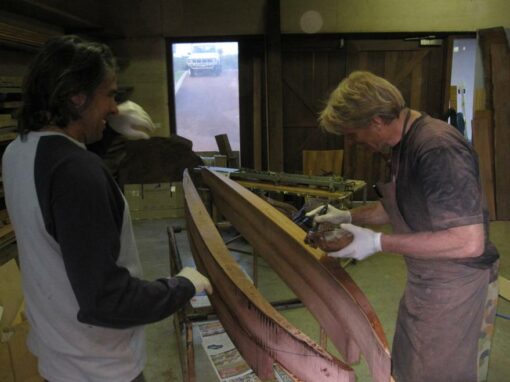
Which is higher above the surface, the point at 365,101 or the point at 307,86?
the point at 307,86

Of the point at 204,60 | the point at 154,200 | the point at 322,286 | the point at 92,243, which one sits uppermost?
the point at 204,60

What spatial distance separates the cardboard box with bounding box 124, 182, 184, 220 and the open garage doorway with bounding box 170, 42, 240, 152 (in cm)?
126

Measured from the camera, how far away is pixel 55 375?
1084mm

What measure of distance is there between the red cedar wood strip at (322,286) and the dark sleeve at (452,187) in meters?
0.36

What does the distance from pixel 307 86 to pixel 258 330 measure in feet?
17.3

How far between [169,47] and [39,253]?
5.62 metres

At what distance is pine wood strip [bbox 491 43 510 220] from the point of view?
5230mm

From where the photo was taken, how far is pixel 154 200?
5.51m

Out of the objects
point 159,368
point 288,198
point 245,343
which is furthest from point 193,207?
point 288,198

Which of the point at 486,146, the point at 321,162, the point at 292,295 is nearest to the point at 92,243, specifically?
the point at 292,295

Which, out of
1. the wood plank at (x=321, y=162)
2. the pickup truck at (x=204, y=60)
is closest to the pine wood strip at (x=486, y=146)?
the wood plank at (x=321, y=162)

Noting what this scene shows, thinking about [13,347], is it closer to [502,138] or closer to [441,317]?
[441,317]

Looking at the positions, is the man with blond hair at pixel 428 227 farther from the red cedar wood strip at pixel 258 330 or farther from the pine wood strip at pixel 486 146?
the pine wood strip at pixel 486 146

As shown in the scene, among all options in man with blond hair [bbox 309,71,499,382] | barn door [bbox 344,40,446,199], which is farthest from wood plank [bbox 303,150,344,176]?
man with blond hair [bbox 309,71,499,382]
